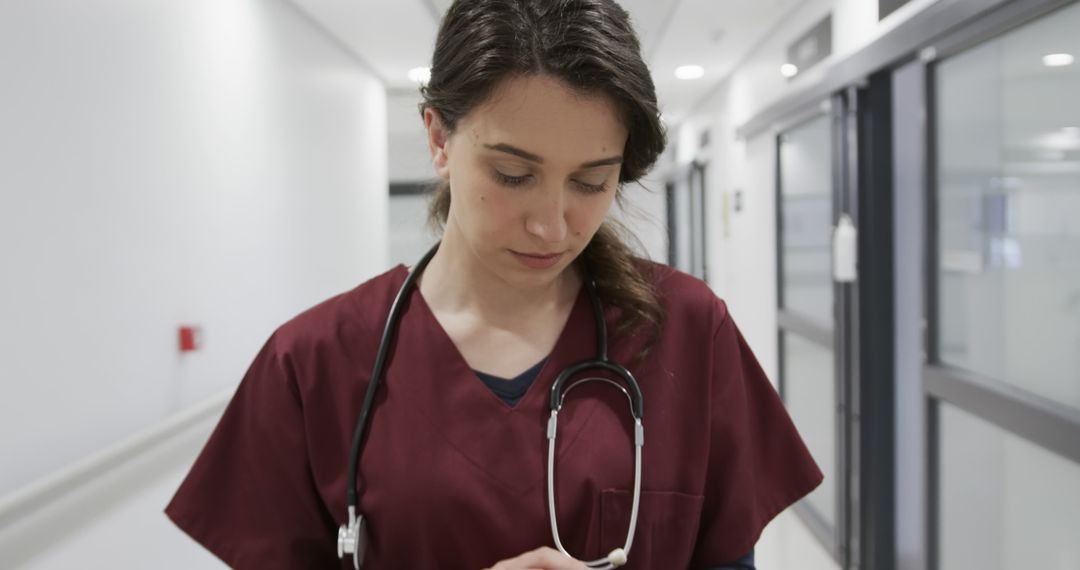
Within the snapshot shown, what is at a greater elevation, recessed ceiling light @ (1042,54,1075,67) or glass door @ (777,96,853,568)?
recessed ceiling light @ (1042,54,1075,67)

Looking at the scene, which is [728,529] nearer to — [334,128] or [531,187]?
[531,187]

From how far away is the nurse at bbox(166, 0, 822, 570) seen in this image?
2.85 ft

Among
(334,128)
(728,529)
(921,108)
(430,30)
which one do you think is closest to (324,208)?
(334,128)

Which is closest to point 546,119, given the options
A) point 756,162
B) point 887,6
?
point 887,6

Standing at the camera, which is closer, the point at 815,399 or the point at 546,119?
the point at 546,119

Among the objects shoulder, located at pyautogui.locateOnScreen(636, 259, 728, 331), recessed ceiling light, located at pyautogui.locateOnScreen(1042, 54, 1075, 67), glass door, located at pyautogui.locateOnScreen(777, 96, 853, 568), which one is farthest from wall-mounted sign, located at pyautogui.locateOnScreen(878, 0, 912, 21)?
shoulder, located at pyautogui.locateOnScreen(636, 259, 728, 331)

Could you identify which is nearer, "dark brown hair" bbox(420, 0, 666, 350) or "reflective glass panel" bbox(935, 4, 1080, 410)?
"dark brown hair" bbox(420, 0, 666, 350)

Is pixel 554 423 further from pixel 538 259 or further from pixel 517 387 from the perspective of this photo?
pixel 538 259

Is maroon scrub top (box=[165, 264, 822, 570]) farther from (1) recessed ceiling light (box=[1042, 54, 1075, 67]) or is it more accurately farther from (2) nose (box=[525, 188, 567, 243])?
(1) recessed ceiling light (box=[1042, 54, 1075, 67])

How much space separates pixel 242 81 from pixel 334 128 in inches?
50.4

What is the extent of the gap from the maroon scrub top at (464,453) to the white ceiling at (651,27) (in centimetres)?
237

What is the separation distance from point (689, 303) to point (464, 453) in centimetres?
35

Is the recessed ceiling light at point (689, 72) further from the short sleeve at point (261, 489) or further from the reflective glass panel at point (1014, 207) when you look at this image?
the short sleeve at point (261, 489)

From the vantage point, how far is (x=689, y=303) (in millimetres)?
1032
